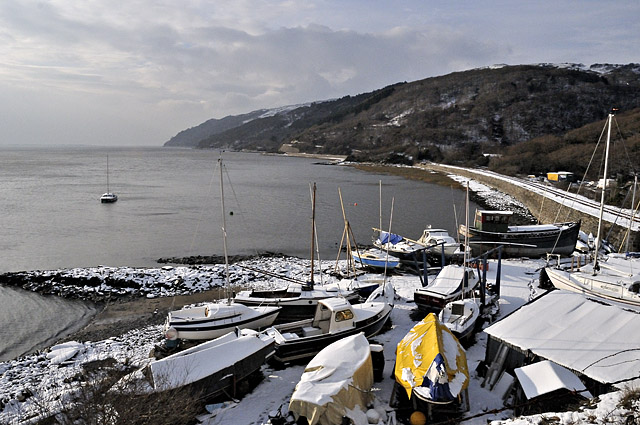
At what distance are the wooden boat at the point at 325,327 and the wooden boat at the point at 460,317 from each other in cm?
213

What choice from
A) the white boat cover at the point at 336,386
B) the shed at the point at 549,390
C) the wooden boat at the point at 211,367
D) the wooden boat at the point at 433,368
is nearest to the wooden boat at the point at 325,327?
the wooden boat at the point at 211,367

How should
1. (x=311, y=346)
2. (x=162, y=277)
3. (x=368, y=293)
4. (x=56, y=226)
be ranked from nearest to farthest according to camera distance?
(x=311, y=346) → (x=368, y=293) → (x=162, y=277) → (x=56, y=226)

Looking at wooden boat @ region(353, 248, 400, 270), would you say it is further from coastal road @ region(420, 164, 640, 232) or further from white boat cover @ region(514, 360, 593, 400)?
white boat cover @ region(514, 360, 593, 400)

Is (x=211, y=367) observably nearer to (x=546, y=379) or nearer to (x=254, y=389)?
(x=254, y=389)

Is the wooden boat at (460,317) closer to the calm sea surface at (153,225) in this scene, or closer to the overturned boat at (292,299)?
the overturned boat at (292,299)

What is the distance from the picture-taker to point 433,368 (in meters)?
9.06

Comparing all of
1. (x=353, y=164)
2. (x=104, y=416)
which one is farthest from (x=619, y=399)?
(x=353, y=164)

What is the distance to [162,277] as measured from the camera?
23.1m

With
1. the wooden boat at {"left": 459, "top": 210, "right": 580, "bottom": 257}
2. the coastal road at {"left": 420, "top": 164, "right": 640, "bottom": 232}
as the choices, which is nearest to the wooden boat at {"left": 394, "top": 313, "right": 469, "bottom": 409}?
the wooden boat at {"left": 459, "top": 210, "right": 580, "bottom": 257}

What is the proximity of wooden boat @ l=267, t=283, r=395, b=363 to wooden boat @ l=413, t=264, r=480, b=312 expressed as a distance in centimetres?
146

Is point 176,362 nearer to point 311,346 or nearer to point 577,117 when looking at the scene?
point 311,346

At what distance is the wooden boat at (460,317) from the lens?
12.5 metres

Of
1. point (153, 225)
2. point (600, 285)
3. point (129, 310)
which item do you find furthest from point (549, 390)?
point (153, 225)

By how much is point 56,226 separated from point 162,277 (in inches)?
860
